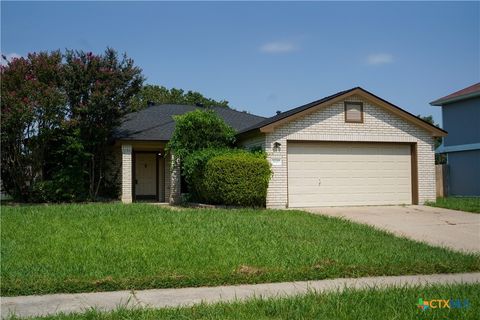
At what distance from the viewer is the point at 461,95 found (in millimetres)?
25109

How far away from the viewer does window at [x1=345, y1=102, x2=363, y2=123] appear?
56.7 feet

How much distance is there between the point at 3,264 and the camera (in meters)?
7.71

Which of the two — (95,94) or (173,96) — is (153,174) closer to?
(95,94)

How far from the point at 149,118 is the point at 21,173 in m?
6.15

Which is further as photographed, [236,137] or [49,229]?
[236,137]

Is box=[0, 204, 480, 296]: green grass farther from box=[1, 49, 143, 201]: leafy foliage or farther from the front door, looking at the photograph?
the front door

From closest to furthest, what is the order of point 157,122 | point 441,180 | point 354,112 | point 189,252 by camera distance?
point 189,252 → point 354,112 → point 157,122 → point 441,180

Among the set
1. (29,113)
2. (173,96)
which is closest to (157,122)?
(29,113)

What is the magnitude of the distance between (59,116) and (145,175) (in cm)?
508

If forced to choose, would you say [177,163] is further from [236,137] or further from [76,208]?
[76,208]

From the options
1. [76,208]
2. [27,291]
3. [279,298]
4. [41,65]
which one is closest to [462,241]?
[279,298]

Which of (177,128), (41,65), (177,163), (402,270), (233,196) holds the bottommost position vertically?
(402,270)

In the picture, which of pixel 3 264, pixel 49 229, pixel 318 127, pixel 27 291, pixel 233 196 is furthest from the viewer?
pixel 318 127

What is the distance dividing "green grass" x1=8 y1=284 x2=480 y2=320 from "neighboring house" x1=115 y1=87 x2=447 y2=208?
10138 millimetres
